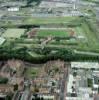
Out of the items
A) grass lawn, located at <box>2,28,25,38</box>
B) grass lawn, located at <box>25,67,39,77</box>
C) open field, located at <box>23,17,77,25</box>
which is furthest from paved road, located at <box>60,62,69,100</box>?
open field, located at <box>23,17,77,25</box>

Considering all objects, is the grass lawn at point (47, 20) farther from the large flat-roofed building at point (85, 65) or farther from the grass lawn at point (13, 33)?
the large flat-roofed building at point (85, 65)

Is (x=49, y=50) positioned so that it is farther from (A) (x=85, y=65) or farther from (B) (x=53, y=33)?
(B) (x=53, y=33)

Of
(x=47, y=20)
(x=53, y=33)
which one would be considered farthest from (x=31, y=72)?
(x=47, y=20)

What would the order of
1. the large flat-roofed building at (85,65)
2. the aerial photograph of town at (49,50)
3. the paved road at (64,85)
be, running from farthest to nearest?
the large flat-roofed building at (85,65)
the aerial photograph of town at (49,50)
the paved road at (64,85)

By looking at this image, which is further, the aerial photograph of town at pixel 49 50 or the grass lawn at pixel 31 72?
the grass lawn at pixel 31 72

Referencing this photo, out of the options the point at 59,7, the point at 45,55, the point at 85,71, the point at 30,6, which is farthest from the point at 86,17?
the point at 85,71

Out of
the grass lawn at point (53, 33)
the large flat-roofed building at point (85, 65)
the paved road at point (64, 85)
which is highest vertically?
the paved road at point (64, 85)

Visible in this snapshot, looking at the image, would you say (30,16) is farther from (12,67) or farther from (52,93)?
(52,93)

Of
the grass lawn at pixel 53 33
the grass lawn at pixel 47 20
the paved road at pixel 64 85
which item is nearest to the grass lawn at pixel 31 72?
the paved road at pixel 64 85
